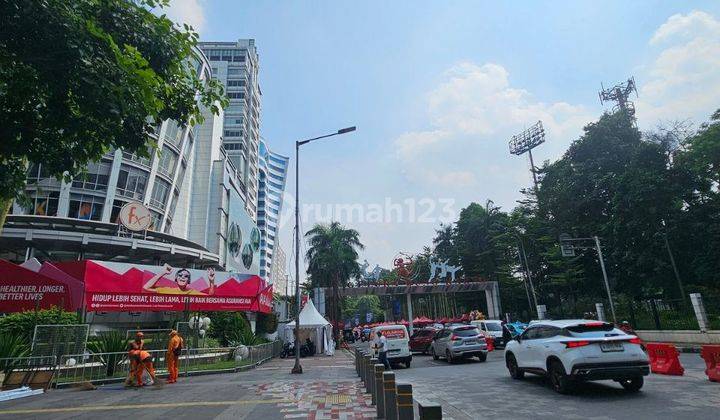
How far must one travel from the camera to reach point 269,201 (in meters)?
128

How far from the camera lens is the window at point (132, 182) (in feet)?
122

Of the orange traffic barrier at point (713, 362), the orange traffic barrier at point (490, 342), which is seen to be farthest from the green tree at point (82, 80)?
the orange traffic barrier at point (490, 342)

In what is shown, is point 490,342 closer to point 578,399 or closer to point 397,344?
point 397,344

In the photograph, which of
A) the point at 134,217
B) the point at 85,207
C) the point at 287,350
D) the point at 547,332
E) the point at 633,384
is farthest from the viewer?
the point at 85,207

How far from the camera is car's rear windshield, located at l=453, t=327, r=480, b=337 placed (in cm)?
1761

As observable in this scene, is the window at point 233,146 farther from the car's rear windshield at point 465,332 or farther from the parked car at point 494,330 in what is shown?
the car's rear windshield at point 465,332

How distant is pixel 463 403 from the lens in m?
8.65

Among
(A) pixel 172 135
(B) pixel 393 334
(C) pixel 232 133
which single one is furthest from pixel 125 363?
(C) pixel 232 133

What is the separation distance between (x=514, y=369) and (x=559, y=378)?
2.58 m

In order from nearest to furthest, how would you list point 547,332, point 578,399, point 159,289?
1. point 578,399
2. point 547,332
3. point 159,289

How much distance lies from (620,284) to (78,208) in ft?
156

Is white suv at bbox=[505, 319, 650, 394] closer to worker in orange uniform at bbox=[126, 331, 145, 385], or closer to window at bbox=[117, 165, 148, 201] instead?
worker in orange uniform at bbox=[126, 331, 145, 385]

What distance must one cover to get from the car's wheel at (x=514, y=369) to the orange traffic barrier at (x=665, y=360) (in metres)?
3.83

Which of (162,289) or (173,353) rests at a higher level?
(162,289)
